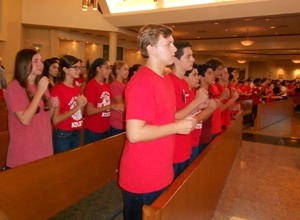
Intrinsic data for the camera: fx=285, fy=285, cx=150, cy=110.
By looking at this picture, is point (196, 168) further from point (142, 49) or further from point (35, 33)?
point (35, 33)

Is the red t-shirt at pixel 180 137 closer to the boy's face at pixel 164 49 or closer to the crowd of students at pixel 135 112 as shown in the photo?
the crowd of students at pixel 135 112

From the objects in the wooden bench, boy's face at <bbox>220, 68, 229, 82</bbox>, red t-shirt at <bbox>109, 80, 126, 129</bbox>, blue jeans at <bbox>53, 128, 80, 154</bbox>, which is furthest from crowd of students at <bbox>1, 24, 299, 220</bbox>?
the wooden bench

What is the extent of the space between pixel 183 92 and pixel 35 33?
490 inches

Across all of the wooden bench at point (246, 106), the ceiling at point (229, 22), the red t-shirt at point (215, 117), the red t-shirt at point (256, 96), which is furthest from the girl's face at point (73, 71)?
the wooden bench at point (246, 106)

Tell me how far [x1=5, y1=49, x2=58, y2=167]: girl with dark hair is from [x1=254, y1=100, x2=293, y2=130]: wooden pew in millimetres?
7577

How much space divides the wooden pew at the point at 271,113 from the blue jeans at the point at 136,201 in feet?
25.1

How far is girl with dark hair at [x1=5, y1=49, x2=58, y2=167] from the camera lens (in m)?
2.00

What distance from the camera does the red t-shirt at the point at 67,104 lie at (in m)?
2.77

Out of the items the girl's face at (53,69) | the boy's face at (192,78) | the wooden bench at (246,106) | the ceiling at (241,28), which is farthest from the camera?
the ceiling at (241,28)

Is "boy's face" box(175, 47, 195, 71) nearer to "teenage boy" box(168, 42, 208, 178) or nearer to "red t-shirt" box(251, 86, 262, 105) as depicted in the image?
"teenage boy" box(168, 42, 208, 178)

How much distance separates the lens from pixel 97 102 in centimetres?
330

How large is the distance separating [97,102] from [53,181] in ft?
4.25

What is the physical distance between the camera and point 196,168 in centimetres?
204

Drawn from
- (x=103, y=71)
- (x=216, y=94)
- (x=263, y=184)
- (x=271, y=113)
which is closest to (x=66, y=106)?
(x=103, y=71)
